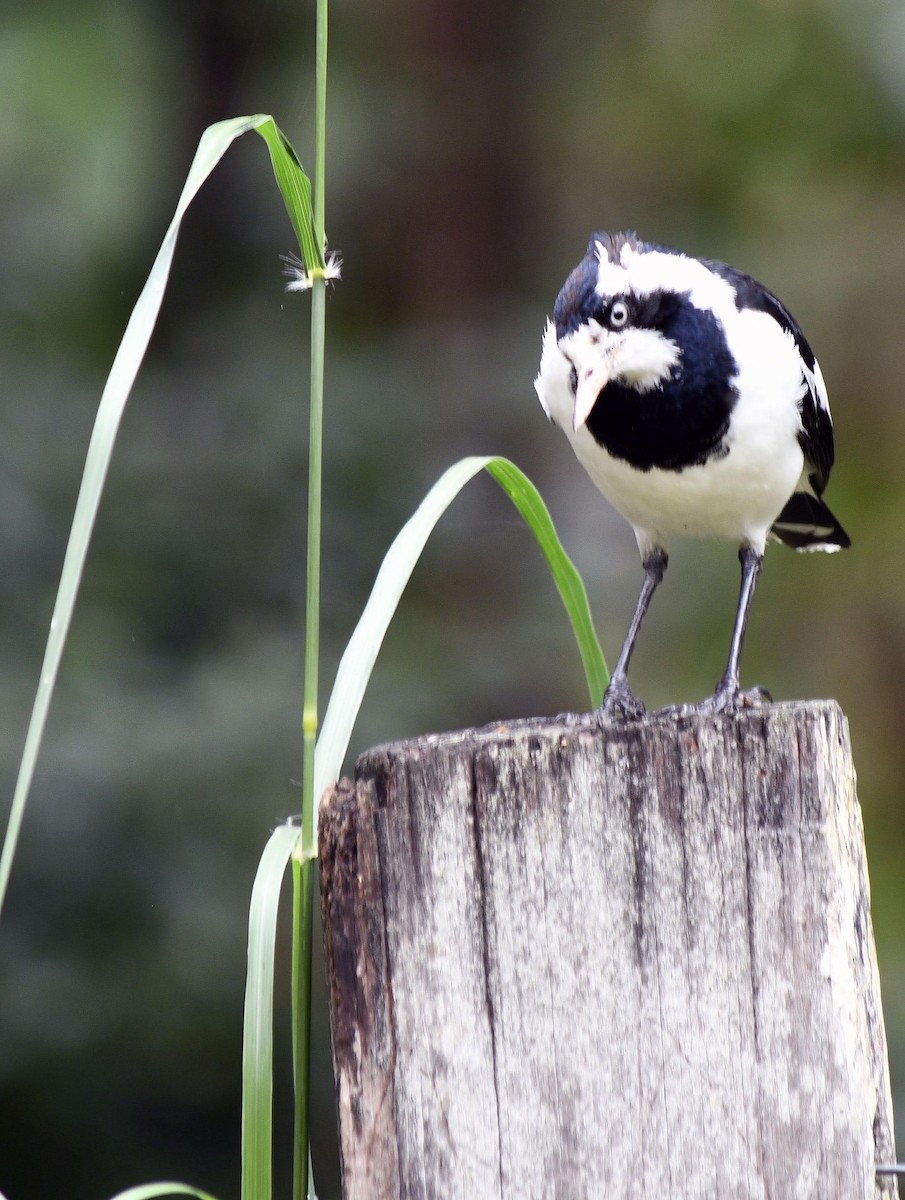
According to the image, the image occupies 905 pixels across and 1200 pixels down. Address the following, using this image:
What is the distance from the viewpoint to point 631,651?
83.7 inches

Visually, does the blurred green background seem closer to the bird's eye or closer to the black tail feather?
the black tail feather

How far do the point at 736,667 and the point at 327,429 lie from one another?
1423 mm

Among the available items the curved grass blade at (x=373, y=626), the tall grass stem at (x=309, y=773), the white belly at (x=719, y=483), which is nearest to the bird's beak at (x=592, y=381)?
the white belly at (x=719, y=483)

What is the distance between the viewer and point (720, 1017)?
1.01m

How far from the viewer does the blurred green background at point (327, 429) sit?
2896 mm

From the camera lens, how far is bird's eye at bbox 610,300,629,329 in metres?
1.84

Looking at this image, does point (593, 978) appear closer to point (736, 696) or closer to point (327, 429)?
point (736, 696)

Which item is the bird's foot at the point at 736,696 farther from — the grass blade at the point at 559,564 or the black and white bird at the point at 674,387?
the grass blade at the point at 559,564

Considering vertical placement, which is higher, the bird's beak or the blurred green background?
the blurred green background

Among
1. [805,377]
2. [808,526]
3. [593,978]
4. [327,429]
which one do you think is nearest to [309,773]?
[593,978]

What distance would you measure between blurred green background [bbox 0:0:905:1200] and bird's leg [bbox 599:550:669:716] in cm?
87

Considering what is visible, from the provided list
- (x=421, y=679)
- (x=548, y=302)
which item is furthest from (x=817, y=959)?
(x=548, y=302)

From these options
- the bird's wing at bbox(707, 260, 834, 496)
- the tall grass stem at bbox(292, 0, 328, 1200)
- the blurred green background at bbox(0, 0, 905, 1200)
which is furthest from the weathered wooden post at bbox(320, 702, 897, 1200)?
the blurred green background at bbox(0, 0, 905, 1200)

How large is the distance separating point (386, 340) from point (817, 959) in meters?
2.59
